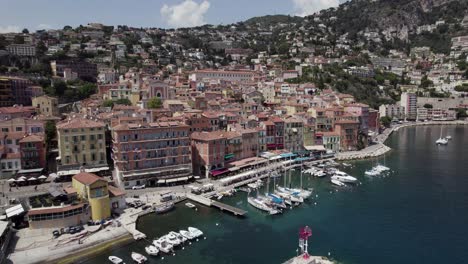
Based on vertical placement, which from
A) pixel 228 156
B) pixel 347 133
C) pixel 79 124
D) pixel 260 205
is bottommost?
pixel 260 205

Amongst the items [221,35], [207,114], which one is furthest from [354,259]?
[221,35]

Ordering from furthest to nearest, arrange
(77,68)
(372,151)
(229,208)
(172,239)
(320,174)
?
(77,68) → (372,151) → (320,174) → (229,208) → (172,239)

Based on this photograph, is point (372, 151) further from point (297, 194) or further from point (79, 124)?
point (79, 124)

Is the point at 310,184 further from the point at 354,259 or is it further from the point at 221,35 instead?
the point at 221,35

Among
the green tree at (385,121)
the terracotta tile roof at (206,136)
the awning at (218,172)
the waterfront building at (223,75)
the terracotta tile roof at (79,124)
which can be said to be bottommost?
the awning at (218,172)

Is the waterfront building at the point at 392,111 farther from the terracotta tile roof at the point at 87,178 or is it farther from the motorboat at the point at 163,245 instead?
the motorboat at the point at 163,245

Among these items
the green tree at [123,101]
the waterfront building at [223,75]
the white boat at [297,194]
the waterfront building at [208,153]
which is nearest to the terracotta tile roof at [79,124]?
the waterfront building at [208,153]

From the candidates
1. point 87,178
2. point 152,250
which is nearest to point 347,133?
point 87,178
